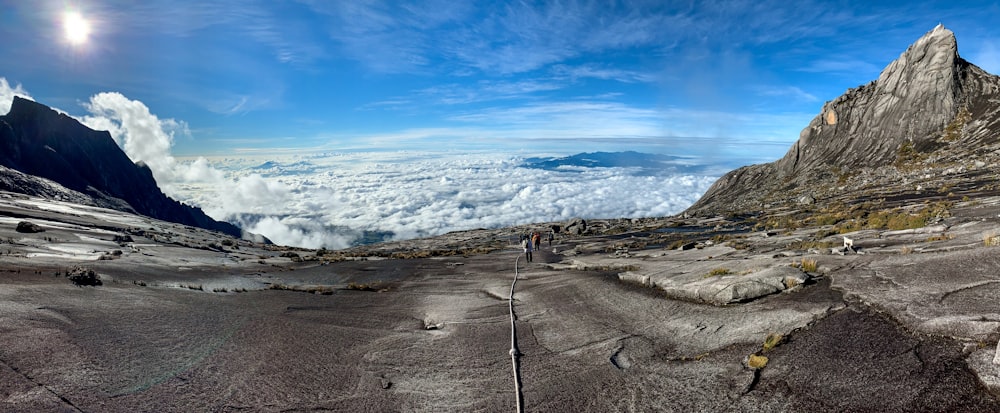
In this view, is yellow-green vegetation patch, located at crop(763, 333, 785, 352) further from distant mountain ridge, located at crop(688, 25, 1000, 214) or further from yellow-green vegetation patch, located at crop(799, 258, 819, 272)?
distant mountain ridge, located at crop(688, 25, 1000, 214)

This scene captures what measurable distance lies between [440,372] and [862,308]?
9466mm

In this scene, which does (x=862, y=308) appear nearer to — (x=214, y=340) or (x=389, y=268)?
(x=214, y=340)

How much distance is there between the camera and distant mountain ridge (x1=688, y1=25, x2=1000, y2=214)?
7419cm

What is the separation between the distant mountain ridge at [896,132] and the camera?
7419 centimetres

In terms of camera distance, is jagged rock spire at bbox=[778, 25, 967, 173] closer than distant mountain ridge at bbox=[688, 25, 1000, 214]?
No

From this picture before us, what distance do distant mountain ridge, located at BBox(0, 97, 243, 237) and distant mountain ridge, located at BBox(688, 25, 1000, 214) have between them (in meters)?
153

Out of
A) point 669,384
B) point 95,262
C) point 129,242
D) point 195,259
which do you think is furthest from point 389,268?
point 669,384

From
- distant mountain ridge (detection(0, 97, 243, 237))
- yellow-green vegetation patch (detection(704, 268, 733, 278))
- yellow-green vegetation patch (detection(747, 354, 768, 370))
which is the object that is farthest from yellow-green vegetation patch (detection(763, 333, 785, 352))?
distant mountain ridge (detection(0, 97, 243, 237))

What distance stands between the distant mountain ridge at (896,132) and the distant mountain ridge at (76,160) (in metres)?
153

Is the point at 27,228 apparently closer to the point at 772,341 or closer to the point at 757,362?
the point at 757,362

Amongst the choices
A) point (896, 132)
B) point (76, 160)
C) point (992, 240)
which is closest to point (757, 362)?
point (992, 240)

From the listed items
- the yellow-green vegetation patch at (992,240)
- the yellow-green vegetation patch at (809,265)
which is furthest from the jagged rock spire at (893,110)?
the yellow-green vegetation patch at (809,265)

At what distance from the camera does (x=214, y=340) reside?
10125 mm

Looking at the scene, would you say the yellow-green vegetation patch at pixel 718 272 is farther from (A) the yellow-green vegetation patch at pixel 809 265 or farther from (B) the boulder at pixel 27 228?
(B) the boulder at pixel 27 228
